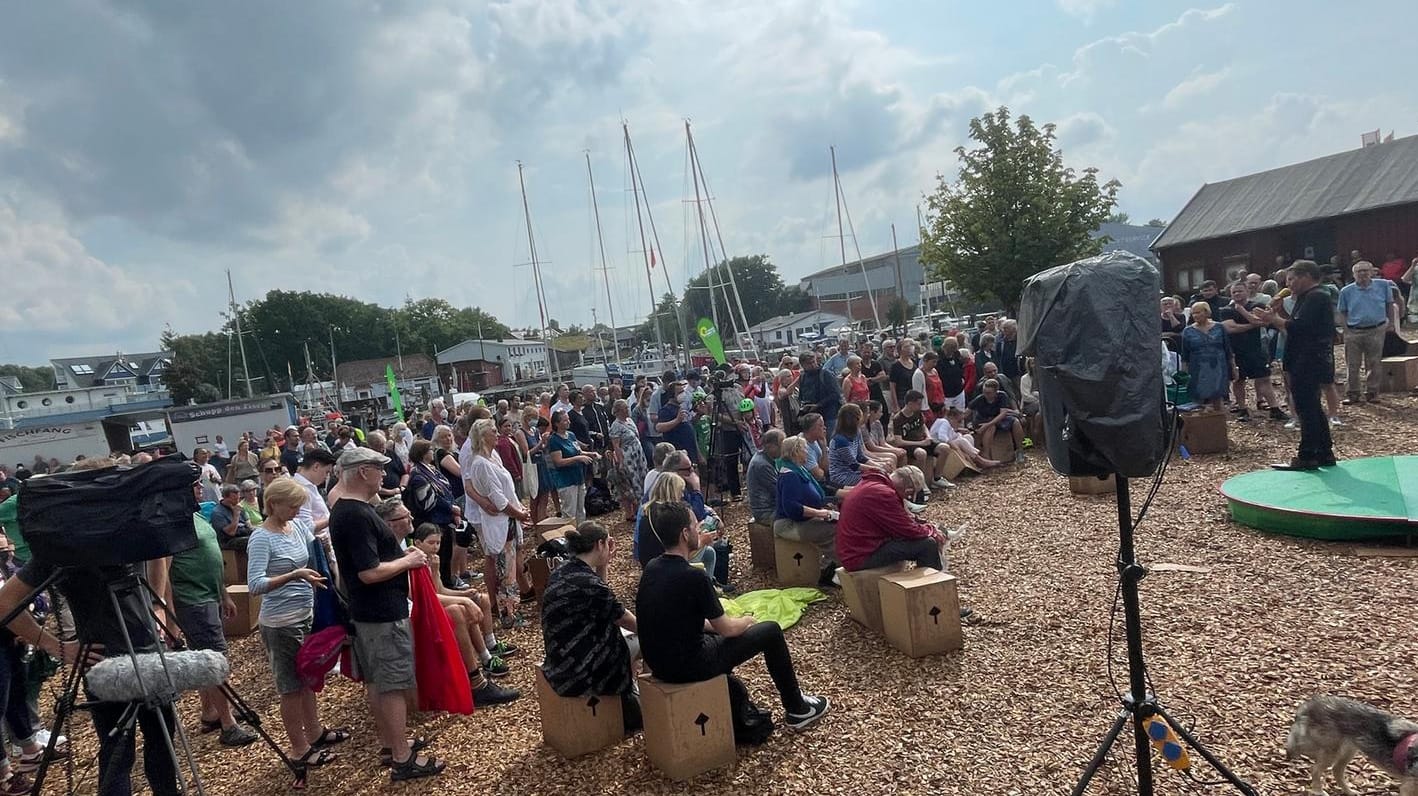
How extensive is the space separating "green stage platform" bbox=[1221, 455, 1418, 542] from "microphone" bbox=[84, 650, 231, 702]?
7.64 m

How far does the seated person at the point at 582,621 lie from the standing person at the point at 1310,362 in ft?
22.6

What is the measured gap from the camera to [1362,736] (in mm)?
3004

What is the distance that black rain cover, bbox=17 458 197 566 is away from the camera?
333 cm

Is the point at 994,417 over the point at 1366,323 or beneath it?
beneath

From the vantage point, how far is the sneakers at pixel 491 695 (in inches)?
203

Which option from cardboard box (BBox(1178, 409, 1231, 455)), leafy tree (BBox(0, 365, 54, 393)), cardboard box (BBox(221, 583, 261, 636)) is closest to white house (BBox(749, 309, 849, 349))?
cardboard box (BBox(1178, 409, 1231, 455))

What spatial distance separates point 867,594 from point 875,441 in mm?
4528

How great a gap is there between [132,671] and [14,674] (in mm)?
1752

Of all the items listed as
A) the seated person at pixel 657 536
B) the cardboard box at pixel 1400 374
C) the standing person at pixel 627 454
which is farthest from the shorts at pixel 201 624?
the cardboard box at pixel 1400 374

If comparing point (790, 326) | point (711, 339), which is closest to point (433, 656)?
point (711, 339)

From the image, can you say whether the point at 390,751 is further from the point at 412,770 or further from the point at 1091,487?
the point at 1091,487

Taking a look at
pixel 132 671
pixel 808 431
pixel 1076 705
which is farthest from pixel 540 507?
pixel 1076 705

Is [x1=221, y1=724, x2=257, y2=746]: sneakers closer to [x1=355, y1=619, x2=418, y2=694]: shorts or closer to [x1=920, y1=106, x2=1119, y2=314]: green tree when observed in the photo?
[x1=355, y1=619, x2=418, y2=694]: shorts

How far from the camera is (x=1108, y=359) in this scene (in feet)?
9.21
